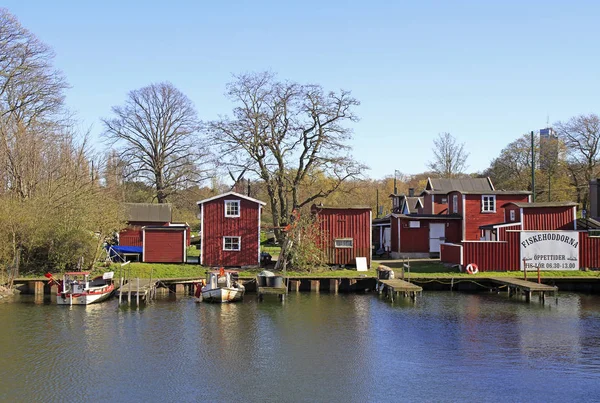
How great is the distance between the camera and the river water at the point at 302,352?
15.6m

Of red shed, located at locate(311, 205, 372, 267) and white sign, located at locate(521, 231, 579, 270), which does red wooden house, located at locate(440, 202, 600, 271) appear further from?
red shed, located at locate(311, 205, 372, 267)

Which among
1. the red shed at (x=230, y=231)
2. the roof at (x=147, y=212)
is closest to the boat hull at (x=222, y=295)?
the red shed at (x=230, y=231)

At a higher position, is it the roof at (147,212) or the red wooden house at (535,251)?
the roof at (147,212)

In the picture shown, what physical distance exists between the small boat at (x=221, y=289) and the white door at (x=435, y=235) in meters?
17.7

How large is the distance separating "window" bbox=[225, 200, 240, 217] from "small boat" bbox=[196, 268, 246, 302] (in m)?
7.60

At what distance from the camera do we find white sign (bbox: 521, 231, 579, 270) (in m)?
35.5

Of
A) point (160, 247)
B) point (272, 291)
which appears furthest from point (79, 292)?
point (160, 247)

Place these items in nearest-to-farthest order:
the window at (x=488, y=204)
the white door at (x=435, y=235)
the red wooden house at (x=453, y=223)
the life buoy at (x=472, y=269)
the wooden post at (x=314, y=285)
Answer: the wooden post at (x=314, y=285)
the life buoy at (x=472, y=269)
the red wooden house at (x=453, y=223)
the window at (x=488, y=204)
the white door at (x=435, y=235)

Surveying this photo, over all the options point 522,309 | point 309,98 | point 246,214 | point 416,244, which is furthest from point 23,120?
point 522,309

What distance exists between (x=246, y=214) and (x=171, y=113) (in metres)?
23.0

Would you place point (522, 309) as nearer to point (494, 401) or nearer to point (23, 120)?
point (494, 401)

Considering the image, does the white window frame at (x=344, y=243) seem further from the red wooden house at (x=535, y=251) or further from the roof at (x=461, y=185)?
the roof at (x=461, y=185)

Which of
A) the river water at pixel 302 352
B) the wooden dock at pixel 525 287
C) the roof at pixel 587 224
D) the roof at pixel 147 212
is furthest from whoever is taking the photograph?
the roof at pixel 147 212

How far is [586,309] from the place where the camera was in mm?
27547
